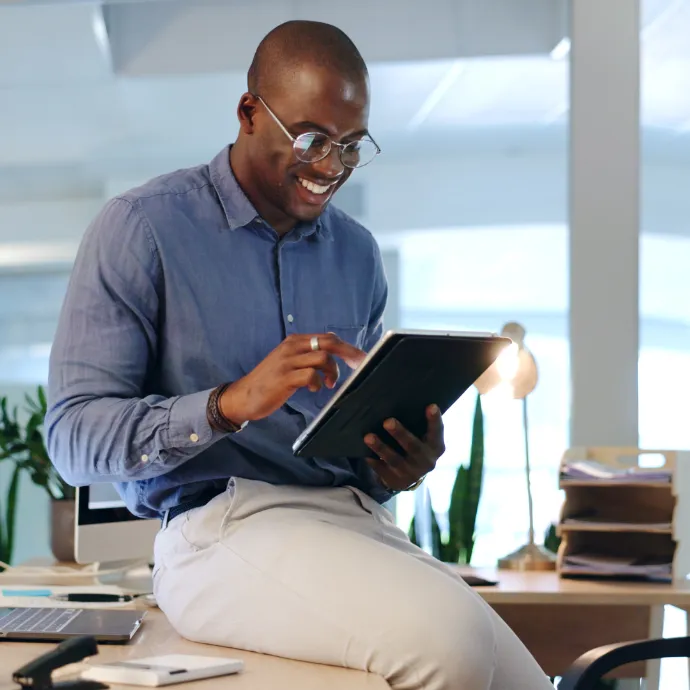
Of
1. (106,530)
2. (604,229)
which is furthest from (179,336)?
(604,229)

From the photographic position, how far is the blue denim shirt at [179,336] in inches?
53.1

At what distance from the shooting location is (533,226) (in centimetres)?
746

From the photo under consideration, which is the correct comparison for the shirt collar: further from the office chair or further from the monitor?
the monitor

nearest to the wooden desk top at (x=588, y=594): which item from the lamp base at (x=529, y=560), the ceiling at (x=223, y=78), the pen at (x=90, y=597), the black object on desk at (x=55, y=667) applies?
the lamp base at (x=529, y=560)

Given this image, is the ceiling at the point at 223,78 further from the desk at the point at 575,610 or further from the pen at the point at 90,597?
the desk at the point at 575,610

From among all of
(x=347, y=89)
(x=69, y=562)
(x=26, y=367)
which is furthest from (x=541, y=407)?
(x=347, y=89)

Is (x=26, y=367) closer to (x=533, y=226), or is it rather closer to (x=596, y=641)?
(x=533, y=226)

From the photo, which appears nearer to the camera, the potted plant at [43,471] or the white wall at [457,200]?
the potted plant at [43,471]

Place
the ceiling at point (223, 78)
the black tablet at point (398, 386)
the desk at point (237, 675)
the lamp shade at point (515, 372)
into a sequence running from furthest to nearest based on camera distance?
the ceiling at point (223, 78) < the lamp shade at point (515, 372) < the black tablet at point (398, 386) < the desk at point (237, 675)

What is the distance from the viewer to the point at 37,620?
1.44 m

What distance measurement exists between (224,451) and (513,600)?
1048mm

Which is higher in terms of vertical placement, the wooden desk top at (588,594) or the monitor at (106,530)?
the monitor at (106,530)

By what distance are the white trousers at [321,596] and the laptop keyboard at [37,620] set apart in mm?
144

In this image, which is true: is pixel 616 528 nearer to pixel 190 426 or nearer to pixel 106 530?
pixel 106 530
